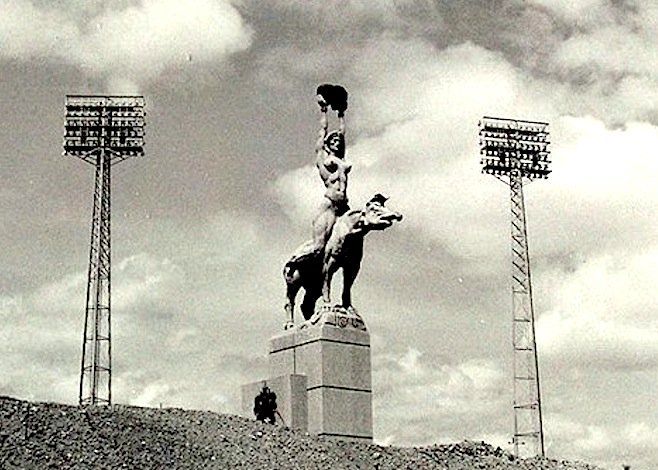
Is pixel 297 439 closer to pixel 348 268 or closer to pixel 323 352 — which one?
pixel 323 352

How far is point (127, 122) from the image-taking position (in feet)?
136

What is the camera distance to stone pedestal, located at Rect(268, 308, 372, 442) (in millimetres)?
22734

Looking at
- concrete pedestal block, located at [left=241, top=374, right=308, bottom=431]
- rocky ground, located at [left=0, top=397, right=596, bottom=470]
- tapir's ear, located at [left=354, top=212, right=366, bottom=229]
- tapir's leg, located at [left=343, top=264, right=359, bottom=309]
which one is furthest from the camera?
tapir's leg, located at [left=343, top=264, right=359, bottom=309]

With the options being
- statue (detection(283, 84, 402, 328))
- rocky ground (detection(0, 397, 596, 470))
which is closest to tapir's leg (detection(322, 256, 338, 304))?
statue (detection(283, 84, 402, 328))

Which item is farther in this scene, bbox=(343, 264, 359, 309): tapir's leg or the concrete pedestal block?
bbox=(343, 264, 359, 309): tapir's leg

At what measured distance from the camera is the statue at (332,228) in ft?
76.7

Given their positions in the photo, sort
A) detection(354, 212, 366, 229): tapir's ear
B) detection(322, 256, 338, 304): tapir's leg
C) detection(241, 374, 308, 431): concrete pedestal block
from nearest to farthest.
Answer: detection(241, 374, 308, 431): concrete pedestal block → detection(354, 212, 366, 229): tapir's ear → detection(322, 256, 338, 304): tapir's leg

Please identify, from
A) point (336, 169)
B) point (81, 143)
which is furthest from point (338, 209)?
point (81, 143)

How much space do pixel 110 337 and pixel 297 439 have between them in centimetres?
1766

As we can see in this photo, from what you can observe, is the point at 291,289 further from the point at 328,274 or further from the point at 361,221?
the point at 361,221

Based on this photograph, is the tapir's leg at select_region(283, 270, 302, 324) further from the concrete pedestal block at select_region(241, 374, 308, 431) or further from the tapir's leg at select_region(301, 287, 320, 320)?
the concrete pedestal block at select_region(241, 374, 308, 431)

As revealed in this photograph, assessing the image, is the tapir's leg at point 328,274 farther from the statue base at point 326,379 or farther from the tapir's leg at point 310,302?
the tapir's leg at point 310,302

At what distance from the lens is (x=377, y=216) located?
23062 millimetres

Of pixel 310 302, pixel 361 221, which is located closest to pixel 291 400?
pixel 310 302
